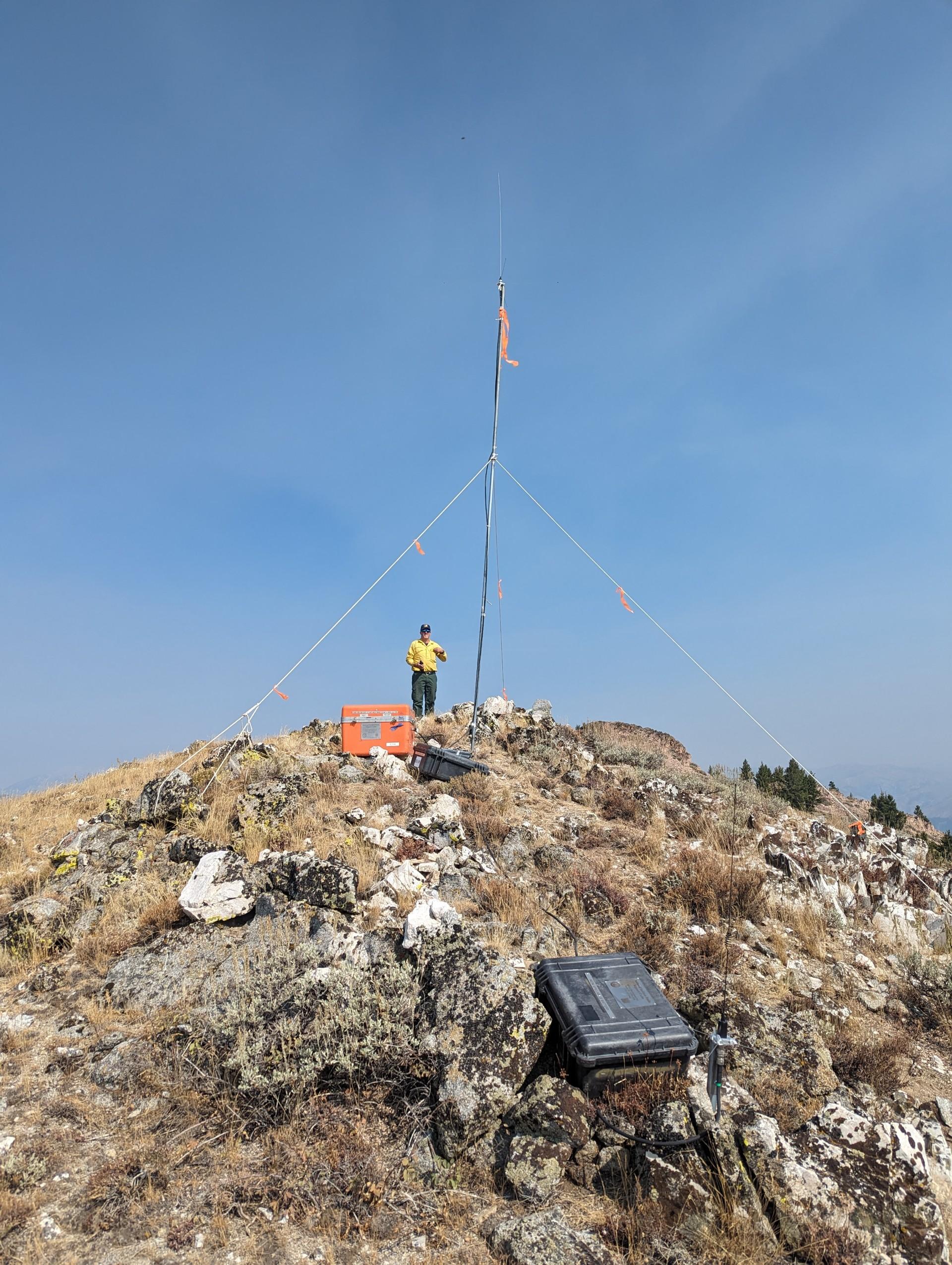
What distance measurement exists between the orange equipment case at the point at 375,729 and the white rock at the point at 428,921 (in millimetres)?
5512

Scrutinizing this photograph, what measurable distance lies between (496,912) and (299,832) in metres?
2.81

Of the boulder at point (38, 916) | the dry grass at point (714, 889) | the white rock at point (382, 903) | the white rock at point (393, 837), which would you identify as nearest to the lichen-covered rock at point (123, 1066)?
the white rock at point (382, 903)

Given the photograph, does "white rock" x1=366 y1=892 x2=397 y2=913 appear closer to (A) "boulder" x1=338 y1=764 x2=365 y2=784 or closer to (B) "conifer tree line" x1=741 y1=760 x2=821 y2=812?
(A) "boulder" x1=338 y1=764 x2=365 y2=784

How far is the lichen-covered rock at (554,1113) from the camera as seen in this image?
3.97 m

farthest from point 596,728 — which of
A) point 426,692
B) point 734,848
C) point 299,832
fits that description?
point 299,832

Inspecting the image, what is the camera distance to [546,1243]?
3.29 meters

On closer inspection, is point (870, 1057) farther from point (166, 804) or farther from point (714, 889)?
point (166, 804)

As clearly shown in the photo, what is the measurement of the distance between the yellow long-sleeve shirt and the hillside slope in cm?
575

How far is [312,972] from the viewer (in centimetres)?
516

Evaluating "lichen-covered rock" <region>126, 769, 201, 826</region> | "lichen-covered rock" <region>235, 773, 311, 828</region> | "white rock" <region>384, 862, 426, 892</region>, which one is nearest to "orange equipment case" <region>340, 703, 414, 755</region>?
"lichen-covered rock" <region>235, 773, 311, 828</region>

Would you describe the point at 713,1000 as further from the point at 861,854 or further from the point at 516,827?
the point at 861,854

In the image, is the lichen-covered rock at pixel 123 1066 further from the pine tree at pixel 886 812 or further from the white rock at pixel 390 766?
the pine tree at pixel 886 812

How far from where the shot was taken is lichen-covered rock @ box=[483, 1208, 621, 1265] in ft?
10.5

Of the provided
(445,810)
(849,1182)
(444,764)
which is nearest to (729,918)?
(849,1182)
